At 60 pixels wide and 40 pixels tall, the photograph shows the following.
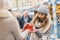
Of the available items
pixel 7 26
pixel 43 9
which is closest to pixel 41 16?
pixel 43 9

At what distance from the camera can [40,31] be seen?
164cm

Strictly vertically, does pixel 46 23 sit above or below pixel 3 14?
below

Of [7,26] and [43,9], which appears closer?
[7,26]

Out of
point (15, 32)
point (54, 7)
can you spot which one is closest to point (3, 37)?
point (15, 32)

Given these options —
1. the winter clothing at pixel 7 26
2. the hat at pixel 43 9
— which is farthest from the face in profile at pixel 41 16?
the winter clothing at pixel 7 26

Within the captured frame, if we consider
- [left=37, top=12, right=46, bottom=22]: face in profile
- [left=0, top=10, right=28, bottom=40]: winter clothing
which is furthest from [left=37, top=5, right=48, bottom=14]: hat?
[left=0, top=10, right=28, bottom=40]: winter clothing

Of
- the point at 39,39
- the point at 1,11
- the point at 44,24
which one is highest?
the point at 1,11

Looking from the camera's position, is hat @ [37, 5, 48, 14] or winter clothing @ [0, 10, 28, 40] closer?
winter clothing @ [0, 10, 28, 40]

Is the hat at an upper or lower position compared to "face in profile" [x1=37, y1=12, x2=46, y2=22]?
upper

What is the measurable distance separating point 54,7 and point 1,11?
82 centimetres

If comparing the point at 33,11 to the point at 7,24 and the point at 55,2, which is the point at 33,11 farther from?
the point at 7,24

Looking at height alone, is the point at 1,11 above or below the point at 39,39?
above

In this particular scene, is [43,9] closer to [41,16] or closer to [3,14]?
[41,16]

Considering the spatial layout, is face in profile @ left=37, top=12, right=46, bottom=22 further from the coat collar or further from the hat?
the coat collar
